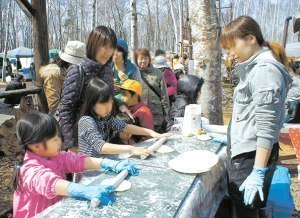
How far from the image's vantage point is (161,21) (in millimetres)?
47219

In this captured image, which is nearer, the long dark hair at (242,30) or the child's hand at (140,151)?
the long dark hair at (242,30)

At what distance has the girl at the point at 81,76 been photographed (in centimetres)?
220

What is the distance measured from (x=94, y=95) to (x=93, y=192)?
85 cm

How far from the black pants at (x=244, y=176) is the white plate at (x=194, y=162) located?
0.13 m

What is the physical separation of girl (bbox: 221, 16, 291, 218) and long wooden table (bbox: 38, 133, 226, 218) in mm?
178

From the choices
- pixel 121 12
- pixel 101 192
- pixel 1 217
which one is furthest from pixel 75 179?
pixel 121 12

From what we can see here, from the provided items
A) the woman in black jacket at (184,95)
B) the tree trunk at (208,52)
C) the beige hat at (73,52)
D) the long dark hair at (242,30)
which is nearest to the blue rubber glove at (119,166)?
the long dark hair at (242,30)

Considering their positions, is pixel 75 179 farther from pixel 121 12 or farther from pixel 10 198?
pixel 121 12

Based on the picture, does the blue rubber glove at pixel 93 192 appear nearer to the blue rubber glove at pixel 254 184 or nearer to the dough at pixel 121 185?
the dough at pixel 121 185

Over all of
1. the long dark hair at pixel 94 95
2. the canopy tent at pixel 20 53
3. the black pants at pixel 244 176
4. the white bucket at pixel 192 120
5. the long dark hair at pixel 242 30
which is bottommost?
the black pants at pixel 244 176

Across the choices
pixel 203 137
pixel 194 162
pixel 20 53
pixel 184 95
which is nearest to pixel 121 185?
pixel 194 162

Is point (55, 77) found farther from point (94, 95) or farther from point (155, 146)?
point (155, 146)

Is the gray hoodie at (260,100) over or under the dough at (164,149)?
over

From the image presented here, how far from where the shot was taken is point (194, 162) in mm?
1772
